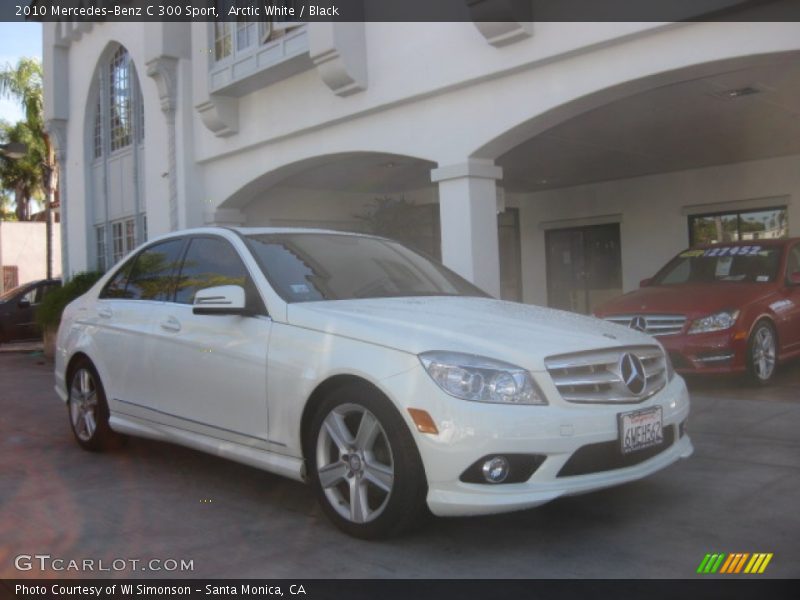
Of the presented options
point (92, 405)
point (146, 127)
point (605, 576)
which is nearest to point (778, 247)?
point (605, 576)

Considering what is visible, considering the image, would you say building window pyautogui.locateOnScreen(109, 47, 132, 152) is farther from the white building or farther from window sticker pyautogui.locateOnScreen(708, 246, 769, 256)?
window sticker pyautogui.locateOnScreen(708, 246, 769, 256)

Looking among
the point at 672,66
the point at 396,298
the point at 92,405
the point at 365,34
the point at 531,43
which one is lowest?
the point at 92,405

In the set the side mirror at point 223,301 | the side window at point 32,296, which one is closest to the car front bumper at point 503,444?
the side mirror at point 223,301

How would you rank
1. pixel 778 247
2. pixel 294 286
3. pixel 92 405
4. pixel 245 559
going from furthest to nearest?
pixel 778 247 → pixel 92 405 → pixel 294 286 → pixel 245 559

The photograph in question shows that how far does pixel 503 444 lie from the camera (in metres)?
3.54

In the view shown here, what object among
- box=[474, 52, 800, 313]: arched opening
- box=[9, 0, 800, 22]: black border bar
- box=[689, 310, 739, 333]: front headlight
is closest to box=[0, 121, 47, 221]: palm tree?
box=[9, 0, 800, 22]: black border bar

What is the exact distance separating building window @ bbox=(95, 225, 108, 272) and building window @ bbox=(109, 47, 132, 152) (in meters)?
1.87

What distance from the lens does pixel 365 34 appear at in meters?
10.3

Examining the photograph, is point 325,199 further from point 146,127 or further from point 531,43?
point 531,43

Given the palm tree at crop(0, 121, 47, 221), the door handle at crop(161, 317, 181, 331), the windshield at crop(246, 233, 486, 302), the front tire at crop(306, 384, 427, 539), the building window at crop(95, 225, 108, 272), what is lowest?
the front tire at crop(306, 384, 427, 539)

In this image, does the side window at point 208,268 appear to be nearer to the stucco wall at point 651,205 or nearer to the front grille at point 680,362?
the front grille at point 680,362

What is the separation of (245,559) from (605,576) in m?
1.62
